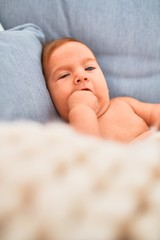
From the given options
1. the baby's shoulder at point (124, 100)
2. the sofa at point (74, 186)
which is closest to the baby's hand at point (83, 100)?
the baby's shoulder at point (124, 100)

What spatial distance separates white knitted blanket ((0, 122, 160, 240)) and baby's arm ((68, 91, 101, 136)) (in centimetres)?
45

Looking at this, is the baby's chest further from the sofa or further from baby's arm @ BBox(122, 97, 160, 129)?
the sofa

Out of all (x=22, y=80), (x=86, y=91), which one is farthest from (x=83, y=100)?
(x=22, y=80)

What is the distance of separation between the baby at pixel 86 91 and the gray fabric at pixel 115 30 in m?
0.07

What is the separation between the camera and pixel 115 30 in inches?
41.3

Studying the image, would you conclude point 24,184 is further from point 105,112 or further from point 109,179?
point 105,112

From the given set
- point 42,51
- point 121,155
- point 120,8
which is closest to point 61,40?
point 42,51

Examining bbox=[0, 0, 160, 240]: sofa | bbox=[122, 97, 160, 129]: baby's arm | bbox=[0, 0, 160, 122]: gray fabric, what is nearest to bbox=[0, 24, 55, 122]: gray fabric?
bbox=[0, 0, 160, 122]: gray fabric

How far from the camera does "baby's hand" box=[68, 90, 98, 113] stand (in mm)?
829

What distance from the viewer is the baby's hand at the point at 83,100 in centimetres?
83

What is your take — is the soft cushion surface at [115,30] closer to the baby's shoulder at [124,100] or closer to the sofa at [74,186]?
the baby's shoulder at [124,100]

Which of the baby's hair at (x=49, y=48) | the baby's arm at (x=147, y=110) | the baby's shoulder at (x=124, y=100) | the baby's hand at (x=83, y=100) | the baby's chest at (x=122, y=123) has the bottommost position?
the baby's arm at (x=147, y=110)

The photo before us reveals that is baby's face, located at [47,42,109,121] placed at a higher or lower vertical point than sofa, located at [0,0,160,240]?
lower

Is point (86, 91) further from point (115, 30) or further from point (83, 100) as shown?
point (115, 30)
